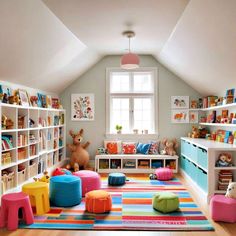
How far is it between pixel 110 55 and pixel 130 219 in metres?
3.89

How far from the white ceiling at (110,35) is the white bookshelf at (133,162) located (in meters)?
1.76

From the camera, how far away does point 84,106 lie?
19.2 ft

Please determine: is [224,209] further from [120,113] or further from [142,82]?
[142,82]

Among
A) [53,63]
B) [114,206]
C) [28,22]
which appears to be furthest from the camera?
[53,63]

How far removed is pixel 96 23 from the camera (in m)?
3.53

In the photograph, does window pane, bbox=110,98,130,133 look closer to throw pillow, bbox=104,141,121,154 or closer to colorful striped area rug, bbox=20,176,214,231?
throw pillow, bbox=104,141,121,154

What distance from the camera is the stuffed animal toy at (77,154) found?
5418 millimetres

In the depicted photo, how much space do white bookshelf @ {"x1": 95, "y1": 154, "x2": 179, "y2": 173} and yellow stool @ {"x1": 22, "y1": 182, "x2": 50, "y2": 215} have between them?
7.38 ft

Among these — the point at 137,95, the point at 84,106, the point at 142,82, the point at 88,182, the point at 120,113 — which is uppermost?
the point at 142,82

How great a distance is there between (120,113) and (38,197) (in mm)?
3174

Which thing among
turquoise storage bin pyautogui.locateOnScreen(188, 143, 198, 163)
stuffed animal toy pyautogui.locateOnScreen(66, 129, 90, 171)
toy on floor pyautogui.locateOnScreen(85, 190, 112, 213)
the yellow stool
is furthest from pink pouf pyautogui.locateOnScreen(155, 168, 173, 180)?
the yellow stool

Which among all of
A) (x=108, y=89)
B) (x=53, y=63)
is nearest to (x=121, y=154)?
(x=108, y=89)

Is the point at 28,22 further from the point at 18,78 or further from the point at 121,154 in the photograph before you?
the point at 121,154

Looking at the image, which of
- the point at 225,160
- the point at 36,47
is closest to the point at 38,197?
the point at 36,47
